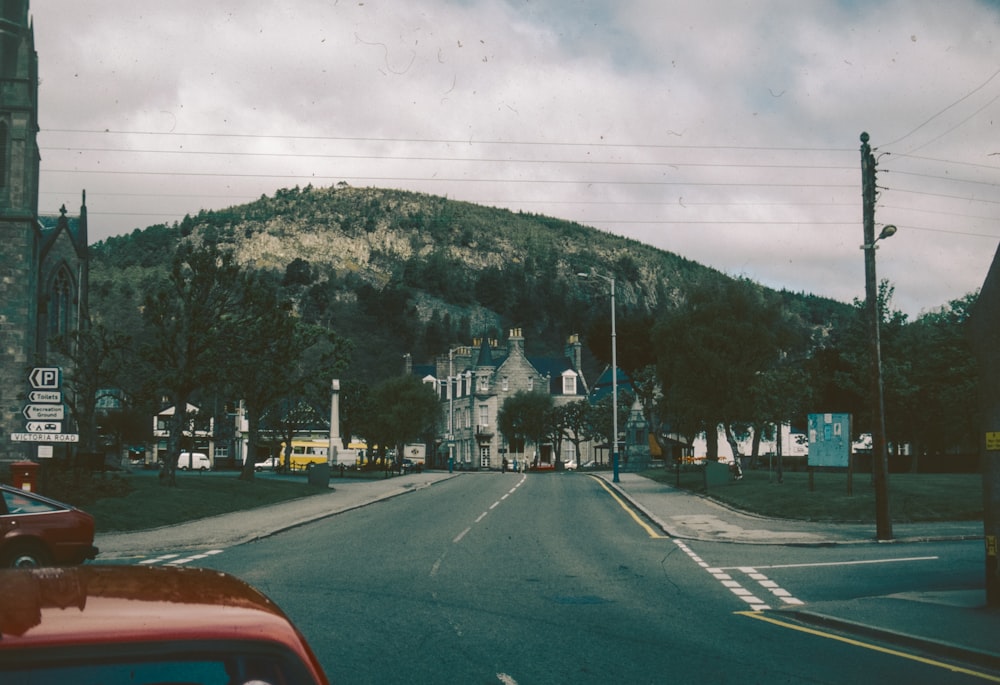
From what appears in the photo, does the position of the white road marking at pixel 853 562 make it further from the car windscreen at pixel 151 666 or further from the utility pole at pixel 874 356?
the car windscreen at pixel 151 666

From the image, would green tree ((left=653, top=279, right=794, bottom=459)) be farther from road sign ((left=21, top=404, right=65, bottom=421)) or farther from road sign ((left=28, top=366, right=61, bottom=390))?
road sign ((left=21, top=404, right=65, bottom=421))

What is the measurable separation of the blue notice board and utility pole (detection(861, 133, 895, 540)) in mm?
6117

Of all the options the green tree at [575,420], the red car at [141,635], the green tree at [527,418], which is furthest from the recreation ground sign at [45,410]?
the green tree at [527,418]

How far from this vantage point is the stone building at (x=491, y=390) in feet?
339

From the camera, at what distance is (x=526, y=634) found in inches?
431

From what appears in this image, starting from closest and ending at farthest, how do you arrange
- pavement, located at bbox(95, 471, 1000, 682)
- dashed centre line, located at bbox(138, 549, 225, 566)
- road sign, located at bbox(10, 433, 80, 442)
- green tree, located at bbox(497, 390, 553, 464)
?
pavement, located at bbox(95, 471, 1000, 682) < dashed centre line, located at bbox(138, 549, 225, 566) < road sign, located at bbox(10, 433, 80, 442) < green tree, located at bbox(497, 390, 553, 464)

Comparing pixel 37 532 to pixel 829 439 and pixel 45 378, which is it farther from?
pixel 829 439

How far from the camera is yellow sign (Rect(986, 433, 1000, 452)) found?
13.0 meters

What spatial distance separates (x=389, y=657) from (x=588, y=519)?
66.3 ft

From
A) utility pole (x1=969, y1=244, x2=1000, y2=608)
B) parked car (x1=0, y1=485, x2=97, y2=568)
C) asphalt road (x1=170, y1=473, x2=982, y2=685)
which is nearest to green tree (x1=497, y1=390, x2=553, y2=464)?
asphalt road (x1=170, y1=473, x2=982, y2=685)

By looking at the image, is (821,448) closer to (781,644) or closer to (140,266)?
(781,644)

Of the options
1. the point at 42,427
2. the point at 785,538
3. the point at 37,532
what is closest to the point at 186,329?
the point at 42,427

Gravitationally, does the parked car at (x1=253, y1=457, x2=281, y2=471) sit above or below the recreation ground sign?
below

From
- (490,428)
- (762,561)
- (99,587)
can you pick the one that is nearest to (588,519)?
(762,561)
